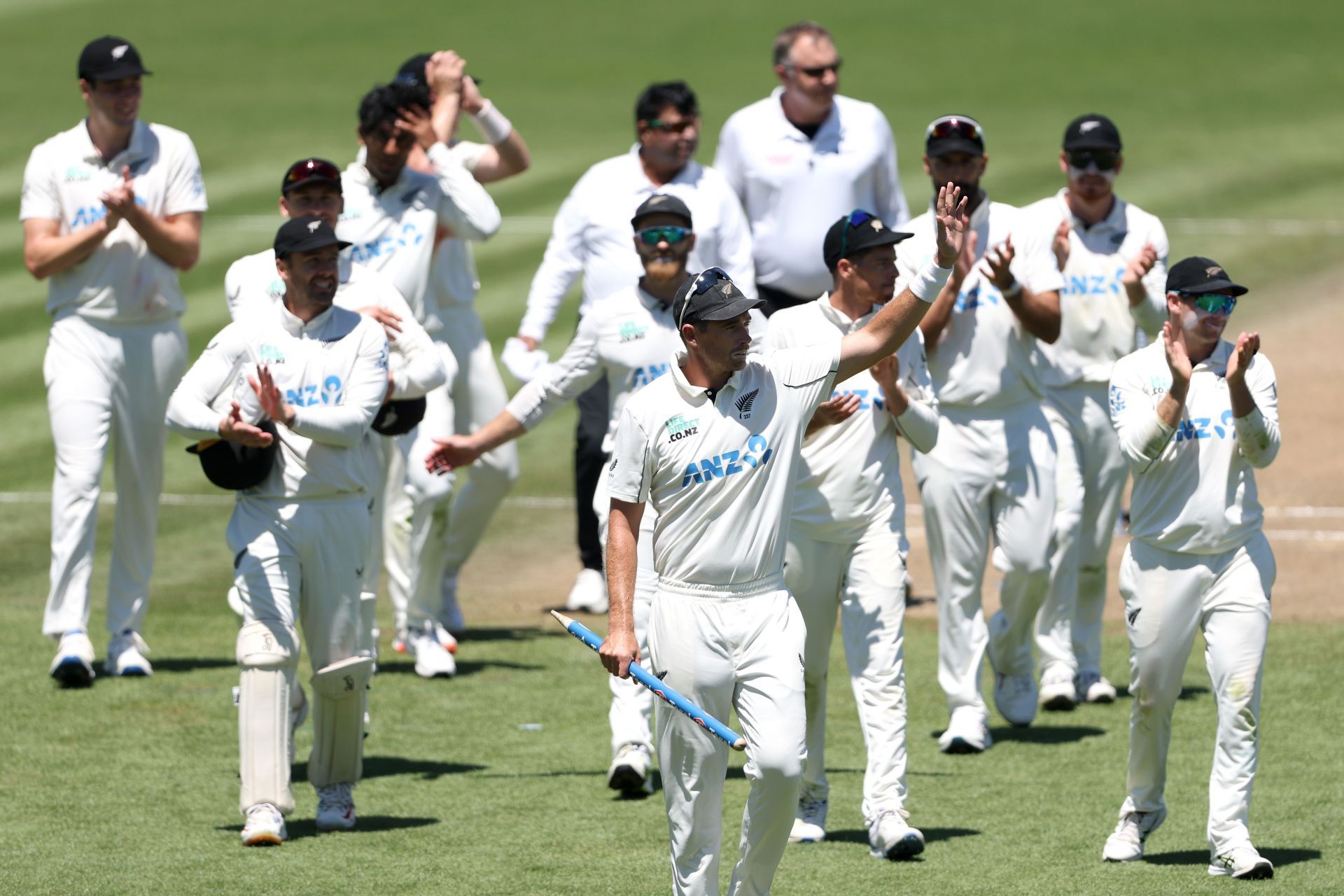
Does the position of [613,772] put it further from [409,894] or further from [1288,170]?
[1288,170]

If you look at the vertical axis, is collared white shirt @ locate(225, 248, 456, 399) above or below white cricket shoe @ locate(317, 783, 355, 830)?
above

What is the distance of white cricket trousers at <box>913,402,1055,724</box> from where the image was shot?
917 centimetres

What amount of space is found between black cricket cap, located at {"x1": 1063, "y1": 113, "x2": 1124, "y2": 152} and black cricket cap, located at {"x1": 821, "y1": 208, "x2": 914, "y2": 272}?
2297mm

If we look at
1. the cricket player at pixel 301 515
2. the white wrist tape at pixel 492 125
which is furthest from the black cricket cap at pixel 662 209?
the white wrist tape at pixel 492 125

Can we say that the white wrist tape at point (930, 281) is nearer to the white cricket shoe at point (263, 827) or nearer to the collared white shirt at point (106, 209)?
the white cricket shoe at point (263, 827)

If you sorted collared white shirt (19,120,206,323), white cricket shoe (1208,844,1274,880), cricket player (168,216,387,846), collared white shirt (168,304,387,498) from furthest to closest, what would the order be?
collared white shirt (19,120,206,323), collared white shirt (168,304,387,498), cricket player (168,216,387,846), white cricket shoe (1208,844,1274,880)

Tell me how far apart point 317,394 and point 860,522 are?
7.05ft

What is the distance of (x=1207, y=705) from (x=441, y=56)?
17.1ft

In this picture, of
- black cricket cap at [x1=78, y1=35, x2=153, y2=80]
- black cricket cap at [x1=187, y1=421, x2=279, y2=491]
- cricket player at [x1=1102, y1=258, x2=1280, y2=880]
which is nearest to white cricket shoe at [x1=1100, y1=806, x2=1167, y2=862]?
cricket player at [x1=1102, y1=258, x2=1280, y2=880]

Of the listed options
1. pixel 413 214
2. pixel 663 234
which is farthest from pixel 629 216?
pixel 663 234

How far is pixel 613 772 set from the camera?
8.35 metres

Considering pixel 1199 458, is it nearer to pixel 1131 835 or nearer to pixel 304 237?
pixel 1131 835

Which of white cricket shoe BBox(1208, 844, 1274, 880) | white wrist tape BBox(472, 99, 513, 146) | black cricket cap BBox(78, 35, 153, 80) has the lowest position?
white cricket shoe BBox(1208, 844, 1274, 880)

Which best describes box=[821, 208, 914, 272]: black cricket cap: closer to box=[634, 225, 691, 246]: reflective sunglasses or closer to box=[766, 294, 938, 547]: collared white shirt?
box=[766, 294, 938, 547]: collared white shirt
